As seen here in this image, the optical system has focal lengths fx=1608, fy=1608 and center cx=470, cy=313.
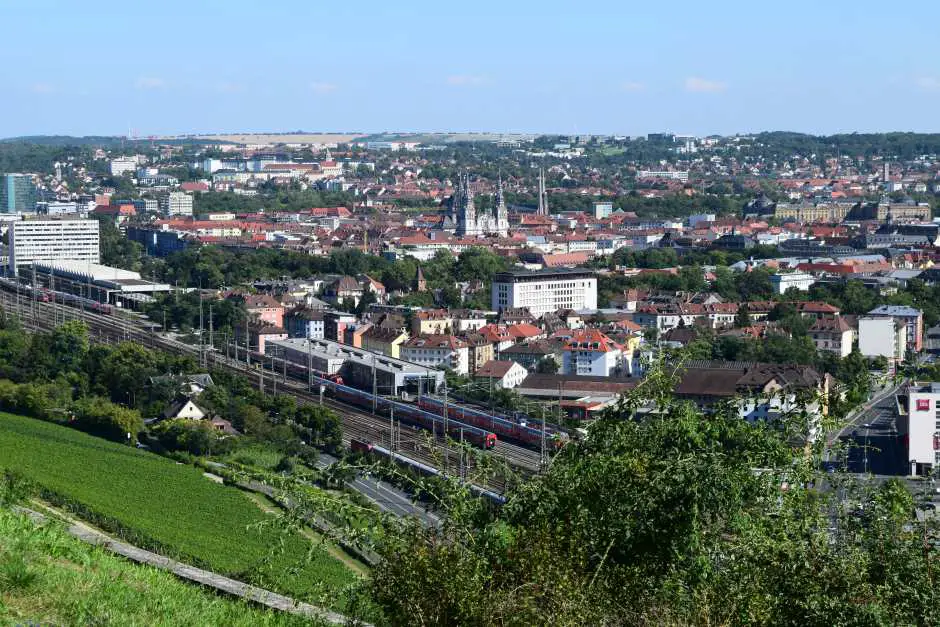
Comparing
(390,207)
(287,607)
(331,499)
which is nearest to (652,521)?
(331,499)

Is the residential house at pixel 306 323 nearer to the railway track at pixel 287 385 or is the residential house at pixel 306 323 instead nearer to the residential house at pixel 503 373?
the railway track at pixel 287 385

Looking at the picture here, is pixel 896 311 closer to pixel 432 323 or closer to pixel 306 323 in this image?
pixel 432 323

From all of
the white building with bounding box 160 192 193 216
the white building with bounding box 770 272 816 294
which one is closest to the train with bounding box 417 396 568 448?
the white building with bounding box 770 272 816 294

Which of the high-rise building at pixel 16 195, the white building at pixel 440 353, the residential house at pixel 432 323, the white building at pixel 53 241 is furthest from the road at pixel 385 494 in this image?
the high-rise building at pixel 16 195

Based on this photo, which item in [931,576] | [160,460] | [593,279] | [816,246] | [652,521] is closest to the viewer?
[931,576]

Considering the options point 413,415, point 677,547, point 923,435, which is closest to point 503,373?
point 413,415

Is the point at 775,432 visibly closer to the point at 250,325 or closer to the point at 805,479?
the point at 805,479

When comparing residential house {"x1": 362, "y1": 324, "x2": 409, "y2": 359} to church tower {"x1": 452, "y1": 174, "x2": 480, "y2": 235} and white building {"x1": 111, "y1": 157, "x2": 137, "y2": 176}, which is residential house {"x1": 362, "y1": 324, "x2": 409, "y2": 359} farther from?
white building {"x1": 111, "y1": 157, "x2": 137, "y2": 176}
